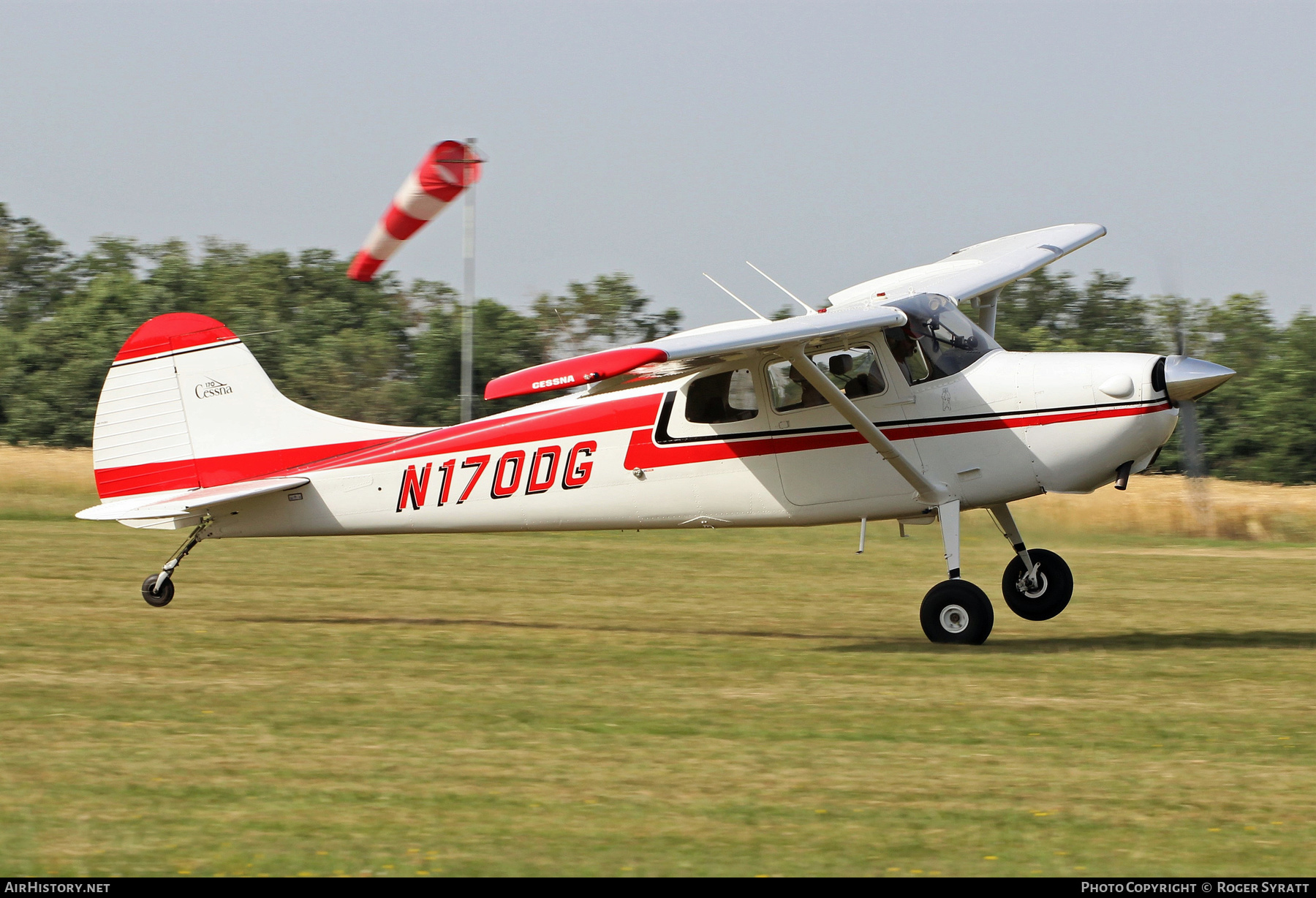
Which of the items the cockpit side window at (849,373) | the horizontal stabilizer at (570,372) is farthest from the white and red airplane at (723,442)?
the horizontal stabilizer at (570,372)

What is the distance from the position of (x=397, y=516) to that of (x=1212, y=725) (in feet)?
22.5

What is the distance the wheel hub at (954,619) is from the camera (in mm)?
10508

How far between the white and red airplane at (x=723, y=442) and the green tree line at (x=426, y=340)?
1788 cm

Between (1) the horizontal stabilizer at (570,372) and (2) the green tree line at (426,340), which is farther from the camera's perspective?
(2) the green tree line at (426,340)

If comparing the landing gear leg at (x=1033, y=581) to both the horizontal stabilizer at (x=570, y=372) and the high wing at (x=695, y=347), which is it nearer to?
the high wing at (x=695, y=347)

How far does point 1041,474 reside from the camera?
Answer: 34.4 feet

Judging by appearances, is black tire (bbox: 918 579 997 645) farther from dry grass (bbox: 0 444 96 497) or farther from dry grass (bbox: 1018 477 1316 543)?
dry grass (bbox: 0 444 96 497)

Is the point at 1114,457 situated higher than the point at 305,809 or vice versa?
the point at 1114,457

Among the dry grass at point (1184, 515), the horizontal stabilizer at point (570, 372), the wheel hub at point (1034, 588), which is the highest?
the horizontal stabilizer at point (570, 372)

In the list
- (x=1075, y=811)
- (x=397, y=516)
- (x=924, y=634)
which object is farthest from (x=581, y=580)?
(x=1075, y=811)

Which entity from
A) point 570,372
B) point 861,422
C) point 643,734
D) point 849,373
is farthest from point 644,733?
point 849,373

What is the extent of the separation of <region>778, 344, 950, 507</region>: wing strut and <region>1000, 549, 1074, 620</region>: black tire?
1.45 m
